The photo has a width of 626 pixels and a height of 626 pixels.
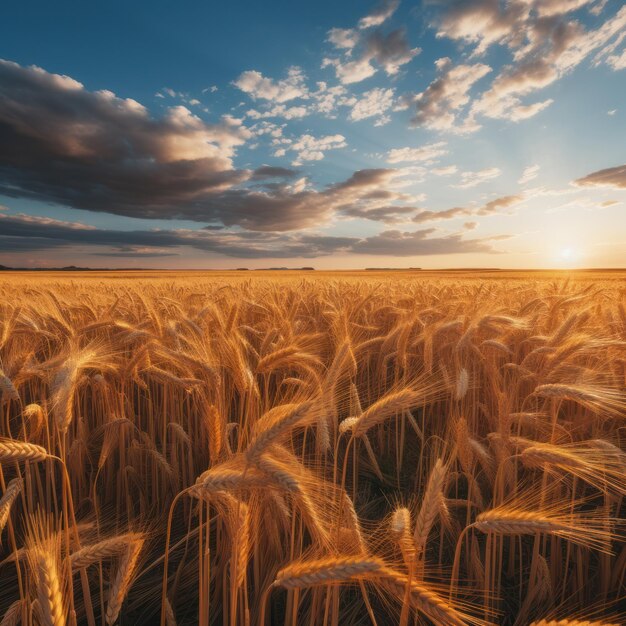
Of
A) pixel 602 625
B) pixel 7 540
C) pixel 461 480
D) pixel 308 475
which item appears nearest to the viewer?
pixel 602 625

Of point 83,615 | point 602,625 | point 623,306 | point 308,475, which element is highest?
point 623,306

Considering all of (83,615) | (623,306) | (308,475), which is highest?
(623,306)

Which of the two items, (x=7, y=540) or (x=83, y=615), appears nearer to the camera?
(x=83, y=615)

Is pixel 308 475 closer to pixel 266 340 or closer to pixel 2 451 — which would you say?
pixel 2 451

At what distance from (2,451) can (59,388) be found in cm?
33

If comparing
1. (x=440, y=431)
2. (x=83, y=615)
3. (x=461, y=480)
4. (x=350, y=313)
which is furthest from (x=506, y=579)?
(x=350, y=313)

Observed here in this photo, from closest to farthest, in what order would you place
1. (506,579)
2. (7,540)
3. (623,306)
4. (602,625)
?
(602,625), (506,579), (7,540), (623,306)

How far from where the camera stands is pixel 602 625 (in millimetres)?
852

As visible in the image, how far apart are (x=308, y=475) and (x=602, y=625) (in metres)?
0.78

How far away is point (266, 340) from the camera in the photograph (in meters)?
2.85

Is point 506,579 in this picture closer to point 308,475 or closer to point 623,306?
point 308,475

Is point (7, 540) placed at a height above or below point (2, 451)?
below

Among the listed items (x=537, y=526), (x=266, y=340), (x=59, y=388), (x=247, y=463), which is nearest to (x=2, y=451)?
(x=59, y=388)

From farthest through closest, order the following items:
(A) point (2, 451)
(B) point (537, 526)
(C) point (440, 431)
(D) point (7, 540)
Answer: (C) point (440, 431) < (D) point (7, 540) < (A) point (2, 451) < (B) point (537, 526)
